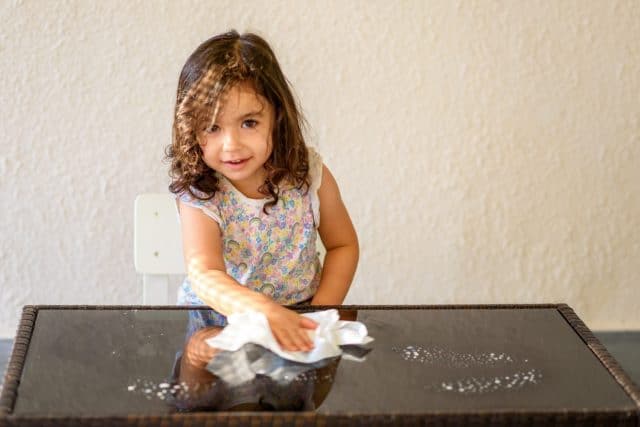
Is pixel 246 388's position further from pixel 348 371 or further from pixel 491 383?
pixel 491 383

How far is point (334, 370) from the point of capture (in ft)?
3.50

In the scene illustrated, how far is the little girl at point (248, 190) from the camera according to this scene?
57.6 inches

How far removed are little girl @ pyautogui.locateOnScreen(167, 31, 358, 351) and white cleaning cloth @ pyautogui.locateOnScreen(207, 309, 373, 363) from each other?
0.10 meters

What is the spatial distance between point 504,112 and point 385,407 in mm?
1716

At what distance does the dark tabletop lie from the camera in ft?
3.15

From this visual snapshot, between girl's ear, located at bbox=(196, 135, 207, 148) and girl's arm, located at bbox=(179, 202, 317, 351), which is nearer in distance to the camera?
girl's arm, located at bbox=(179, 202, 317, 351)

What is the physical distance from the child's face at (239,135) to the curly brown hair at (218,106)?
0.01m

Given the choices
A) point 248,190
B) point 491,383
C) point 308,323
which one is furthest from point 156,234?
point 491,383

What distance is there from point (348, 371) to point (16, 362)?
0.37m

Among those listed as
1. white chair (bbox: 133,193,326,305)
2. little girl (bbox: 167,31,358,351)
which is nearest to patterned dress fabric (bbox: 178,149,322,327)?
little girl (bbox: 167,31,358,351)

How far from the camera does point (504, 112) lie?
2547mm

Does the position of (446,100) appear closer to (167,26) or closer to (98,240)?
(167,26)

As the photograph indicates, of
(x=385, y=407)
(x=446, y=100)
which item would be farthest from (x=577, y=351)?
(x=446, y=100)

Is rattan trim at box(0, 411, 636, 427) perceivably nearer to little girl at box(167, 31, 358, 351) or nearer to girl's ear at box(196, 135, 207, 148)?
little girl at box(167, 31, 358, 351)
